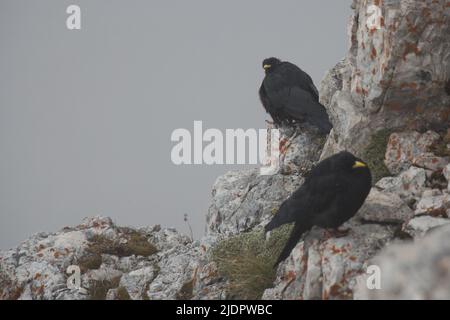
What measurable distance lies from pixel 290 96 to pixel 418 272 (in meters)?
7.83

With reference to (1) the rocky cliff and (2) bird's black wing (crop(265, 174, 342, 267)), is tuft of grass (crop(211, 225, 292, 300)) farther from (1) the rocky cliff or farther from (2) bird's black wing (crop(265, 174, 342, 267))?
(2) bird's black wing (crop(265, 174, 342, 267))

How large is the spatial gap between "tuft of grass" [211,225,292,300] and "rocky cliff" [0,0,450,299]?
2 centimetres

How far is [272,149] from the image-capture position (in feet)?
51.0

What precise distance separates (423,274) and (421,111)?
5300 mm

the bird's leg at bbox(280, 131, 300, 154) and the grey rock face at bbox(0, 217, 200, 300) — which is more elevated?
the bird's leg at bbox(280, 131, 300, 154)

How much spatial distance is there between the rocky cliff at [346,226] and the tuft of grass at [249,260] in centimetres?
2

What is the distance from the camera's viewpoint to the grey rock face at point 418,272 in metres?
7.65

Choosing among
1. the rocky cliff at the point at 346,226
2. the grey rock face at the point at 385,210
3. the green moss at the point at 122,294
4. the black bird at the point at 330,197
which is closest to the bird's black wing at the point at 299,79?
the rocky cliff at the point at 346,226

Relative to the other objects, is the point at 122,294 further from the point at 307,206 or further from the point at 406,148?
the point at 406,148

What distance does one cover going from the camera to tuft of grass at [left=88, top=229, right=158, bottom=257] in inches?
544

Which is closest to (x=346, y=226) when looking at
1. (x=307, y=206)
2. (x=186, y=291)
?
(x=307, y=206)

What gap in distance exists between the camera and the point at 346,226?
9562 mm

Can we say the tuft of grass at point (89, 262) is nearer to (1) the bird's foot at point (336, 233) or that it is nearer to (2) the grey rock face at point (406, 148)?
(1) the bird's foot at point (336, 233)

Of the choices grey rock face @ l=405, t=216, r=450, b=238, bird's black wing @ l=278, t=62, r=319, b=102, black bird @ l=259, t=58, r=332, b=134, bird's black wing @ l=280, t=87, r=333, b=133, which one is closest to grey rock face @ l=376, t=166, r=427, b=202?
grey rock face @ l=405, t=216, r=450, b=238
